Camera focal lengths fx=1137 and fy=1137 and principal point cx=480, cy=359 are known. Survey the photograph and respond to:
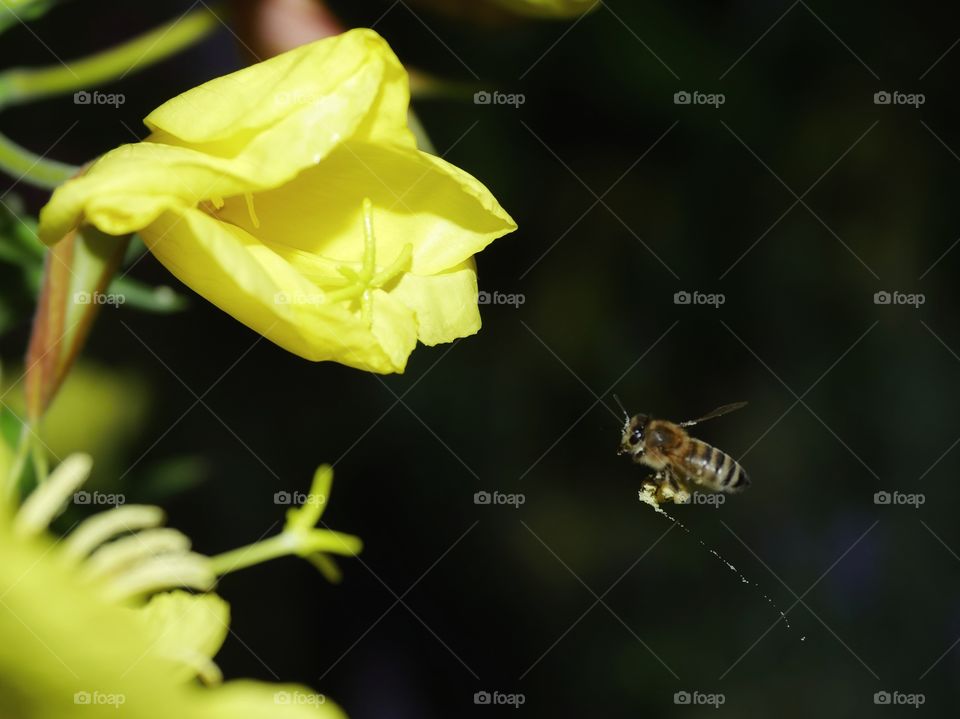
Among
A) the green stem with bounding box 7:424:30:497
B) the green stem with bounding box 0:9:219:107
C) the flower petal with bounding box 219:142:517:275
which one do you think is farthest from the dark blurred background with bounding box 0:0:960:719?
the green stem with bounding box 7:424:30:497

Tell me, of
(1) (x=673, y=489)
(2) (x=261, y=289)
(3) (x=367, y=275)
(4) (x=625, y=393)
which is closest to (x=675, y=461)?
(1) (x=673, y=489)

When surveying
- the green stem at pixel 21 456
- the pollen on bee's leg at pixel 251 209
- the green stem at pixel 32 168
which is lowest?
the green stem at pixel 21 456

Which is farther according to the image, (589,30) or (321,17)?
(589,30)

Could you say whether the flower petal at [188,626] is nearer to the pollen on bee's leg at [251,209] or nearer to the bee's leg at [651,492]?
the pollen on bee's leg at [251,209]

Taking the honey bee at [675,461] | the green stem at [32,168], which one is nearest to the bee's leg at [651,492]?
the honey bee at [675,461]

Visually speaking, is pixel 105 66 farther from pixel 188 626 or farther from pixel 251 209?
pixel 188 626

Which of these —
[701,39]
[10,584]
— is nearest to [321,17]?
[701,39]

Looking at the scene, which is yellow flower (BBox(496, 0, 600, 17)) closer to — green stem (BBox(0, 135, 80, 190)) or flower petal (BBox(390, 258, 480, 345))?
flower petal (BBox(390, 258, 480, 345))

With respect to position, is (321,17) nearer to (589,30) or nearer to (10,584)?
(589,30)
